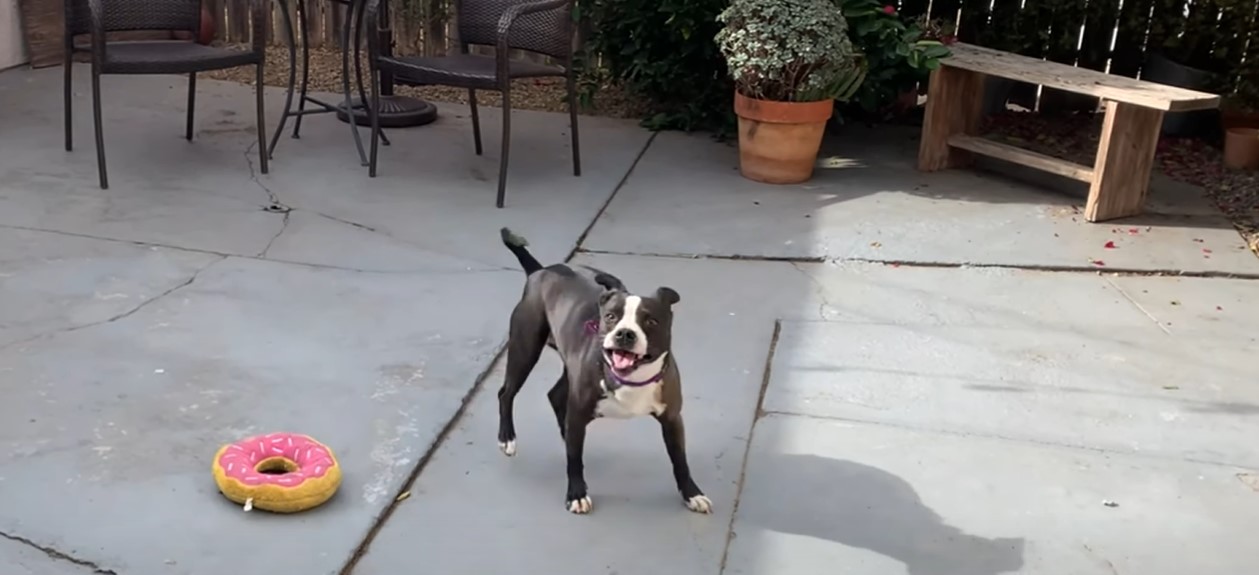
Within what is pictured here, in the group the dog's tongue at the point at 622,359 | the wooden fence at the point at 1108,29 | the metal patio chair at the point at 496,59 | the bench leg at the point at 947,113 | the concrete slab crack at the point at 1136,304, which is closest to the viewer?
the dog's tongue at the point at 622,359

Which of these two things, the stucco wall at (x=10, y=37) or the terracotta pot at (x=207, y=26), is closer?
the stucco wall at (x=10, y=37)

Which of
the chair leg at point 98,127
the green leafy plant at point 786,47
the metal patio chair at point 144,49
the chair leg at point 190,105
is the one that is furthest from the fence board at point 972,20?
the chair leg at point 98,127

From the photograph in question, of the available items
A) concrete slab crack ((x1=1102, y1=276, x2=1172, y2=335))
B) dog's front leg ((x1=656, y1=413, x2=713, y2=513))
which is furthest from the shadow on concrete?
concrete slab crack ((x1=1102, y1=276, x2=1172, y2=335))

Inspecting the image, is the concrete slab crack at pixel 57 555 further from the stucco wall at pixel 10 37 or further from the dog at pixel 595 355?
the stucco wall at pixel 10 37

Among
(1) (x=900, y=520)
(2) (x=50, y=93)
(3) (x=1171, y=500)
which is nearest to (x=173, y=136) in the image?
(2) (x=50, y=93)

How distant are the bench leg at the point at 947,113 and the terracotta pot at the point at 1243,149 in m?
1.12

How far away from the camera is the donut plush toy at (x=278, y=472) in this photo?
7.60ft

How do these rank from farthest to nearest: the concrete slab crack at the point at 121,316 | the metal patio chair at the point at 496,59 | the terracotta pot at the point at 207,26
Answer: the terracotta pot at the point at 207,26 → the metal patio chair at the point at 496,59 → the concrete slab crack at the point at 121,316

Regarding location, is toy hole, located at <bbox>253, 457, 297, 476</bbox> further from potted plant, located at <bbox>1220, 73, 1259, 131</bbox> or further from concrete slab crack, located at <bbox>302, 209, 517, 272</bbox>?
potted plant, located at <bbox>1220, 73, 1259, 131</bbox>

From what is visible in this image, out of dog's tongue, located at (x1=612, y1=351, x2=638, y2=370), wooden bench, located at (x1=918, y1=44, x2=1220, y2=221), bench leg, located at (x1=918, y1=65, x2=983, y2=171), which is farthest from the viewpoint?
bench leg, located at (x1=918, y1=65, x2=983, y2=171)

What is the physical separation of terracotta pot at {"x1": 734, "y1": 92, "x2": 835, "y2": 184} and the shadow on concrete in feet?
7.22

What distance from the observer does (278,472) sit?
2451 millimetres

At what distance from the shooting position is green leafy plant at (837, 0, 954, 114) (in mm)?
4793

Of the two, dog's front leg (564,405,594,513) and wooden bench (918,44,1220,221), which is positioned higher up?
wooden bench (918,44,1220,221)
